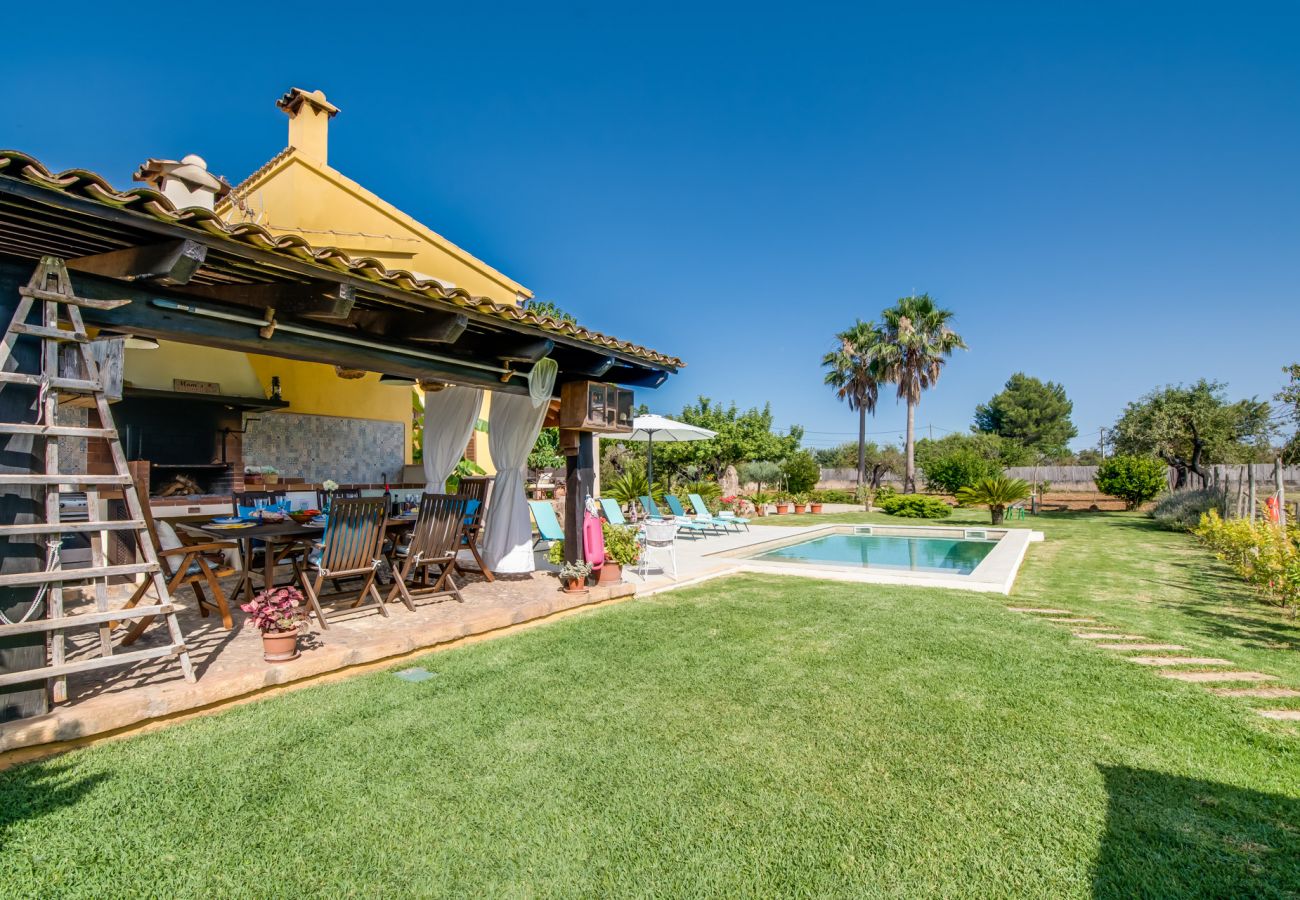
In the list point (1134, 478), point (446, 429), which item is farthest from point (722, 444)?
point (446, 429)

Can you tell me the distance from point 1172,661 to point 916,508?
50.8 feet

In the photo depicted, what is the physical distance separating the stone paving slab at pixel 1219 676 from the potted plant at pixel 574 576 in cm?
484

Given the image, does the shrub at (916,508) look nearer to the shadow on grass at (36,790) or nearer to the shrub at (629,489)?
the shrub at (629,489)

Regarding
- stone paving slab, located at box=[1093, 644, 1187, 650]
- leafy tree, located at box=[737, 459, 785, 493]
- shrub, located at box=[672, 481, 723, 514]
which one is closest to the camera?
stone paving slab, located at box=[1093, 644, 1187, 650]

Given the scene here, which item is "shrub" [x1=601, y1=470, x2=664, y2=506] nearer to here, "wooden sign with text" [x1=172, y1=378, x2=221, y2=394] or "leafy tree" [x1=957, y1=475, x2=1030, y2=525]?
"leafy tree" [x1=957, y1=475, x2=1030, y2=525]

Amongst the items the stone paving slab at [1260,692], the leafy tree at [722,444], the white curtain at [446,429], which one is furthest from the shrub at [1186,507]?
the white curtain at [446,429]

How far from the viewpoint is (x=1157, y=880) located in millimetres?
2150

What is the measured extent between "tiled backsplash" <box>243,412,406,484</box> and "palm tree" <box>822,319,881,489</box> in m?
19.6

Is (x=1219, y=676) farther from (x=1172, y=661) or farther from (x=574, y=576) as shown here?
(x=574, y=576)

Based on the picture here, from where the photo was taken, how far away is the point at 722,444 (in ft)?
73.8

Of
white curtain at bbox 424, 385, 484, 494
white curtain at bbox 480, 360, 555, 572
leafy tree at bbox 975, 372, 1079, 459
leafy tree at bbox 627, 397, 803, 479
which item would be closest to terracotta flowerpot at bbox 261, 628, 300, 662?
white curtain at bbox 480, 360, 555, 572

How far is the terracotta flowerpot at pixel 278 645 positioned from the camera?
4.02 meters

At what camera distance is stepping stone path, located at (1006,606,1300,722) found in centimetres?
397

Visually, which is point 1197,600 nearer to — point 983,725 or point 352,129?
point 983,725
